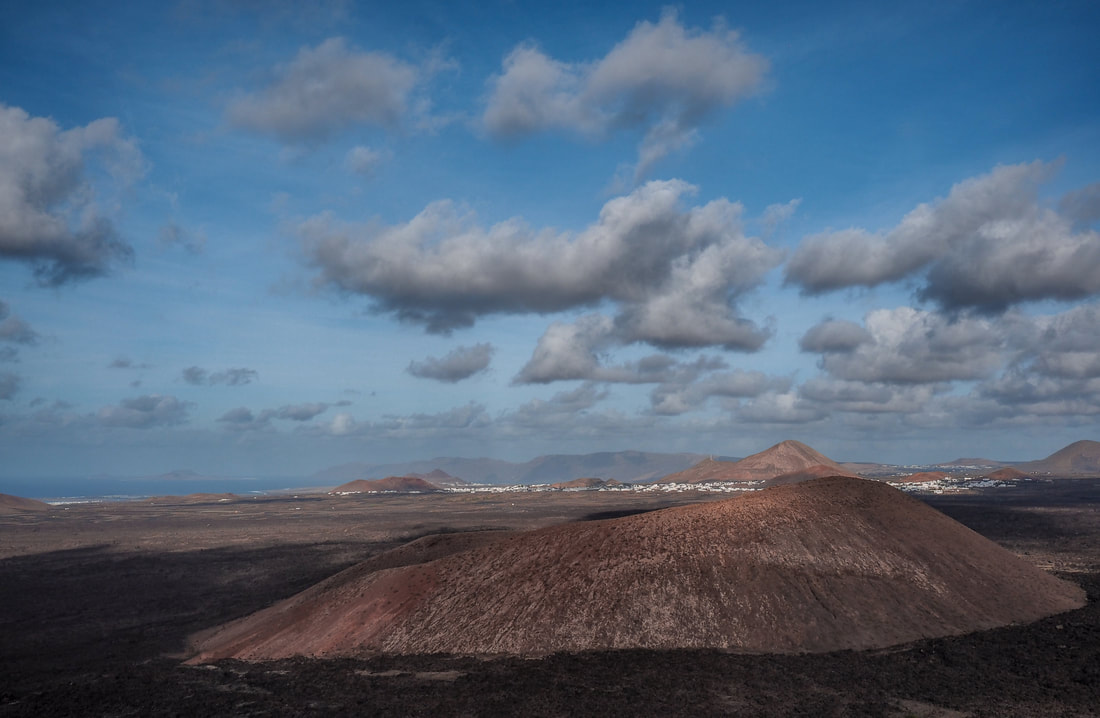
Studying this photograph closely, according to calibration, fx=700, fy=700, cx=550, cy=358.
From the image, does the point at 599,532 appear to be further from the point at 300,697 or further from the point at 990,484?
the point at 990,484

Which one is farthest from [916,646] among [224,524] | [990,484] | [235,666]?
[990,484]

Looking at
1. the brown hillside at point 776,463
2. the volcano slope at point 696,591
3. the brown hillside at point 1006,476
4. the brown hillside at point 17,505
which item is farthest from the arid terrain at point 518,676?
the brown hillside at point 1006,476

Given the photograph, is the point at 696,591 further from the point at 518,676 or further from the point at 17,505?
the point at 17,505

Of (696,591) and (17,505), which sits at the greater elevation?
(696,591)

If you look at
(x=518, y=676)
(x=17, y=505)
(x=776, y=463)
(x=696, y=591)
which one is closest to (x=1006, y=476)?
(x=776, y=463)

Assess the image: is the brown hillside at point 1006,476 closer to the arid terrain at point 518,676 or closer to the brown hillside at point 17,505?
the arid terrain at point 518,676

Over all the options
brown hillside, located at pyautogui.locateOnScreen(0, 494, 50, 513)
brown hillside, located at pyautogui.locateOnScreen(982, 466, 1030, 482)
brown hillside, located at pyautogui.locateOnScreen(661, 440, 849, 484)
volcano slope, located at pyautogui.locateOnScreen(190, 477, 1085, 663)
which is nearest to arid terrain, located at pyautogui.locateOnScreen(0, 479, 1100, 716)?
volcano slope, located at pyautogui.locateOnScreen(190, 477, 1085, 663)

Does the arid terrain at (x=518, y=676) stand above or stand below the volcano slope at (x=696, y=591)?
below

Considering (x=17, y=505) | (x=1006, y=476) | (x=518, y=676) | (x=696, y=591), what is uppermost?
(x=696, y=591)

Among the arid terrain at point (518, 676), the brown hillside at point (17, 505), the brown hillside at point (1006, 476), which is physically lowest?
the brown hillside at point (1006, 476)
